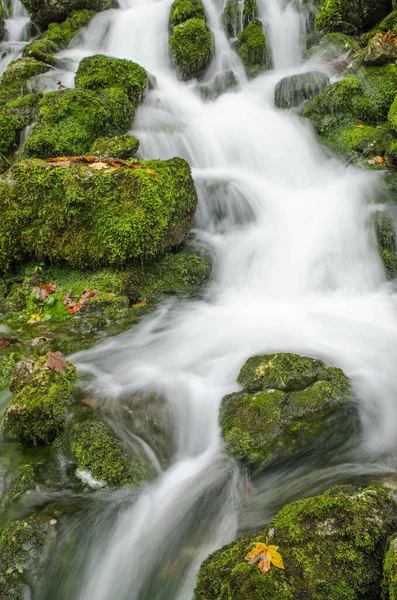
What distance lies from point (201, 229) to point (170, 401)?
3730 millimetres

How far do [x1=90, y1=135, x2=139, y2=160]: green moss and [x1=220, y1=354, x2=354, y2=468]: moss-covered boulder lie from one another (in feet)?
13.6

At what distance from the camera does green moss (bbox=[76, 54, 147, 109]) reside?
29.4 ft

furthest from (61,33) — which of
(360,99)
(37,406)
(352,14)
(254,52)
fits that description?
(37,406)

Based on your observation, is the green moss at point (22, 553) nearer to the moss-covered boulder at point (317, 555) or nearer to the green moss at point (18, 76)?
the moss-covered boulder at point (317, 555)

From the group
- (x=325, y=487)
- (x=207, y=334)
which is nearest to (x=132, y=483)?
(x=325, y=487)

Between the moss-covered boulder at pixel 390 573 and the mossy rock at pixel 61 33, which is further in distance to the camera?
the mossy rock at pixel 61 33

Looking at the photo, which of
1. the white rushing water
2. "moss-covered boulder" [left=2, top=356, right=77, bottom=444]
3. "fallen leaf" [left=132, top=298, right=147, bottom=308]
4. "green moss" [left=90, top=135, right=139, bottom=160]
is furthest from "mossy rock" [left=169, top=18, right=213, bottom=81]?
"moss-covered boulder" [left=2, top=356, right=77, bottom=444]

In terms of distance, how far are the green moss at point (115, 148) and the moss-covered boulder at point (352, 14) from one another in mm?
7640

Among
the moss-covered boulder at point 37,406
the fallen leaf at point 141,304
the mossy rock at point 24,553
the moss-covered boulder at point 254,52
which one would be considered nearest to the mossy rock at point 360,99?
the moss-covered boulder at point 254,52

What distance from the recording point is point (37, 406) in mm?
3293

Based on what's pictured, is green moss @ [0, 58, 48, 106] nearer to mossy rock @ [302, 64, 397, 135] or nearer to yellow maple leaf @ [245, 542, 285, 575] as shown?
mossy rock @ [302, 64, 397, 135]

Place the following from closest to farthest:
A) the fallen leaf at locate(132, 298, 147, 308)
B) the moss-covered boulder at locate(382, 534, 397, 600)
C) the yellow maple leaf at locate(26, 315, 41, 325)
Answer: the moss-covered boulder at locate(382, 534, 397, 600) → the yellow maple leaf at locate(26, 315, 41, 325) → the fallen leaf at locate(132, 298, 147, 308)

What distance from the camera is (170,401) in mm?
3969

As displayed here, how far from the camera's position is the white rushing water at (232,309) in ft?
9.48
